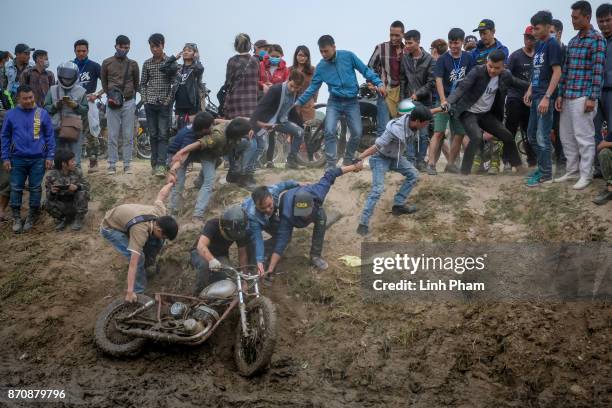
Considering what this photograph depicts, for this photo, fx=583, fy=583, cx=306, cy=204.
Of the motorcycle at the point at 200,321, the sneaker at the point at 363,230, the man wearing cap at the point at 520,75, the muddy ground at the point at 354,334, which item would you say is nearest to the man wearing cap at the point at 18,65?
the muddy ground at the point at 354,334

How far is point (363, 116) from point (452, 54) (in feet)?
6.54

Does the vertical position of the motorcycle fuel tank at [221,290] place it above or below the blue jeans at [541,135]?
below

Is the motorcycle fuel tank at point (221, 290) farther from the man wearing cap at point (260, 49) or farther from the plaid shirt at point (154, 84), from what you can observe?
the man wearing cap at point (260, 49)

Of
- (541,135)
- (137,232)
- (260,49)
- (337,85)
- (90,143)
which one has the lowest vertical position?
(137,232)

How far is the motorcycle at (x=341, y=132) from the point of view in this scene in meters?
10.2

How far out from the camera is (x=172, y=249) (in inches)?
333

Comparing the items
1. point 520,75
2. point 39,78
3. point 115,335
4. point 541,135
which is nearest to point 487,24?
point 520,75

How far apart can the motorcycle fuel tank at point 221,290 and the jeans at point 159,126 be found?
407 centimetres

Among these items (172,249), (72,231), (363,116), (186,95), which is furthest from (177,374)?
(363,116)

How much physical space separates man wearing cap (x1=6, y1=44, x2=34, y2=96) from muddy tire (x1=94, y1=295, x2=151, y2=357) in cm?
599

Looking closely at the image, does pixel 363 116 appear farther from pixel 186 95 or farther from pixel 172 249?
pixel 172 249

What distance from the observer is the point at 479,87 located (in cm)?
855

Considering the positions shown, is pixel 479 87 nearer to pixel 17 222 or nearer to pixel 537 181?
pixel 537 181

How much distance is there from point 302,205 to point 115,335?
269cm
